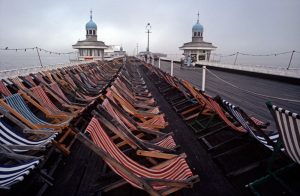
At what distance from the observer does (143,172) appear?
7.94 ft

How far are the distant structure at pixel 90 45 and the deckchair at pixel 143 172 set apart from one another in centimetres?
5302

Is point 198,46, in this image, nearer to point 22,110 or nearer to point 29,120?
point 22,110

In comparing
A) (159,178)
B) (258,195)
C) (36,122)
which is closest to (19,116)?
(36,122)

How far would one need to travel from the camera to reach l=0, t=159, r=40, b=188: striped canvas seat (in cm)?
210

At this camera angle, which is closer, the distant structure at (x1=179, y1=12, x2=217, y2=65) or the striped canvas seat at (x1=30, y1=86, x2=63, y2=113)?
the striped canvas seat at (x1=30, y1=86, x2=63, y2=113)

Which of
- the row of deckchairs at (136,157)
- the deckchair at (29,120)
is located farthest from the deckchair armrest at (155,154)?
the deckchair at (29,120)

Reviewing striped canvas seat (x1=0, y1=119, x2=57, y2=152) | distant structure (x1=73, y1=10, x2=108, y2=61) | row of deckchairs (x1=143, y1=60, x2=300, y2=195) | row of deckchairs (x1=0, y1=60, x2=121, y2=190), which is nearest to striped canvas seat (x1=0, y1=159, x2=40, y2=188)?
row of deckchairs (x1=0, y1=60, x2=121, y2=190)

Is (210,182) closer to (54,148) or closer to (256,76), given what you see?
(54,148)

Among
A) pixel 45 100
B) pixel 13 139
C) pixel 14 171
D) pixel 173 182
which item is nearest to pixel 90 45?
pixel 45 100

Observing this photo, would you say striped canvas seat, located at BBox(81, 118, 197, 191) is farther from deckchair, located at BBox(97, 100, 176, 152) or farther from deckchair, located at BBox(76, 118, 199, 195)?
deckchair, located at BBox(97, 100, 176, 152)

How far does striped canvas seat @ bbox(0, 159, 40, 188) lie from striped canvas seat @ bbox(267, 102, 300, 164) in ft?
7.21

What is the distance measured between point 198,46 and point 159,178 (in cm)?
5224

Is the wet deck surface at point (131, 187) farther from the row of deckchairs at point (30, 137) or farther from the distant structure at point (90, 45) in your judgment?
the distant structure at point (90, 45)

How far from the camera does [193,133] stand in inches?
188
